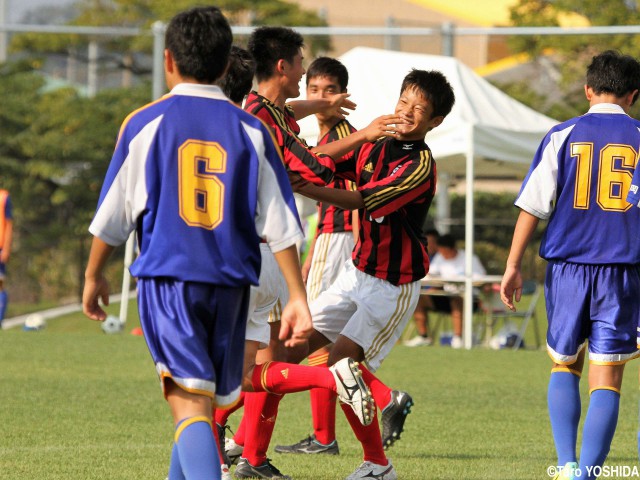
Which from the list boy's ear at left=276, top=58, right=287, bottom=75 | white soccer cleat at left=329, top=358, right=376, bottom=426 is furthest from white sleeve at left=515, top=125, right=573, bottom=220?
boy's ear at left=276, top=58, right=287, bottom=75

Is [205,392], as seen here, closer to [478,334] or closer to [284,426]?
[284,426]

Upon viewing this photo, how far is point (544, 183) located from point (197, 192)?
195cm

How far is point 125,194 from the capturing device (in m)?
3.80

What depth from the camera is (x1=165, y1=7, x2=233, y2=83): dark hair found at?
3.77 m

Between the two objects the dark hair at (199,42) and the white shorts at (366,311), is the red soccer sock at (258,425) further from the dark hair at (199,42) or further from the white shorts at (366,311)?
the dark hair at (199,42)

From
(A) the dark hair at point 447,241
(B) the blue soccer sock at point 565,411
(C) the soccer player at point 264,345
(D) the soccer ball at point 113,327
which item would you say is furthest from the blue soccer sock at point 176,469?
(D) the soccer ball at point 113,327

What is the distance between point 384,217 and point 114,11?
25.1 meters

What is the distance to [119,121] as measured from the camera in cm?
2322

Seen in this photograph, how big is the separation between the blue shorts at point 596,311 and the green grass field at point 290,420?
2.68ft

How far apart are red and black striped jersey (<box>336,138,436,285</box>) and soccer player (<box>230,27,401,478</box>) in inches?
13.6

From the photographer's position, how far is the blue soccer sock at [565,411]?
5.12 metres

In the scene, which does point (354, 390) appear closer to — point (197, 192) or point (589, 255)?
point (589, 255)

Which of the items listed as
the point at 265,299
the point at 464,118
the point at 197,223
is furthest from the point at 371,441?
the point at 464,118

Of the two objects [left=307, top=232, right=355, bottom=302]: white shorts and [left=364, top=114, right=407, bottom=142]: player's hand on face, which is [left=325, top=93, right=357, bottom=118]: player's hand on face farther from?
[left=307, top=232, right=355, bottom=302]: white shorts
